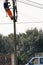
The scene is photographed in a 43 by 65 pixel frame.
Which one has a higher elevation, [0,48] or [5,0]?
[5,0]

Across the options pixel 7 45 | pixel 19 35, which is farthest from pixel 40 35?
pixel 7 45

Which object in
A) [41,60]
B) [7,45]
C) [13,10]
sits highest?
[13,10]

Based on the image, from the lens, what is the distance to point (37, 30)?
72438mm

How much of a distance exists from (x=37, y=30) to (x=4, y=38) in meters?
16.4

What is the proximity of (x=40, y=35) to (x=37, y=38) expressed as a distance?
2296 mm

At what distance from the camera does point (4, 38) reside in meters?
87.0

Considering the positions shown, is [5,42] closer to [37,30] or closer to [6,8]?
[37,30]

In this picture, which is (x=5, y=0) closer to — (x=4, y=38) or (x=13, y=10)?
(x=13, y=10)

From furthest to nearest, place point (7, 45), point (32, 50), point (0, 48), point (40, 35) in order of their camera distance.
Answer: point (7, 45) → point (0, 48) → point (40, 35) → point (32, 50)

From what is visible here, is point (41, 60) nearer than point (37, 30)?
Yes

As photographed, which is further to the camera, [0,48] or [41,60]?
[0,48]

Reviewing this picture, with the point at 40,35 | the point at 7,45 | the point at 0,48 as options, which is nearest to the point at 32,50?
the point at 40,35

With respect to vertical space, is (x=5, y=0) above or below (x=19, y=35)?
above

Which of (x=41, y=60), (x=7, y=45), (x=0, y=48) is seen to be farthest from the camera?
(x=7, y=45)
